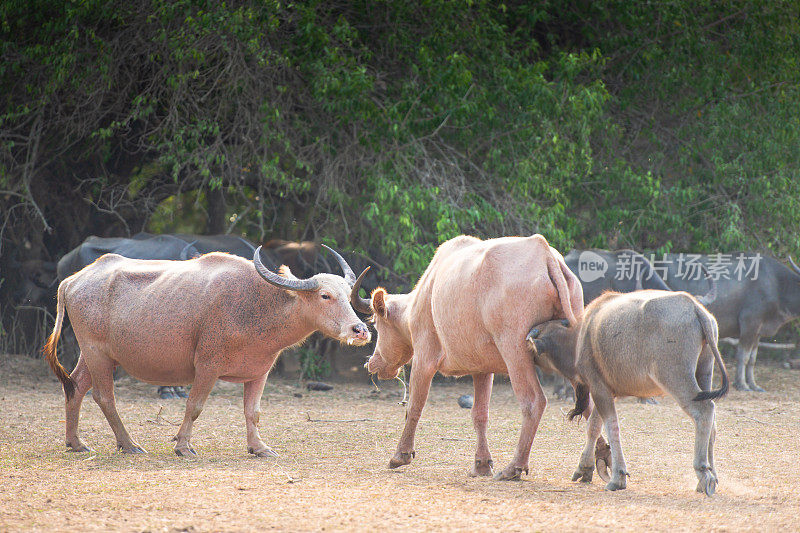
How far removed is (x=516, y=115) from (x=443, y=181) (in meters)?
1.34

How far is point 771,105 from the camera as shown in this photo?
1320 cm

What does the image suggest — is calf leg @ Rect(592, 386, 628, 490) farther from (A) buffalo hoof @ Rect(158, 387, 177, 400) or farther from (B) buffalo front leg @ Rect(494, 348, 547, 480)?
(A) buffalo hoof @ Rect(158, 387, 177, 400)

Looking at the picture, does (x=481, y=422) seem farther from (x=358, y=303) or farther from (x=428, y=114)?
(x=428, y=114)

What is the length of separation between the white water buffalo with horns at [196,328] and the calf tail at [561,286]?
5.69 ft

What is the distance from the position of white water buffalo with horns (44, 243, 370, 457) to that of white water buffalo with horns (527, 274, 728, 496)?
1.80 meters

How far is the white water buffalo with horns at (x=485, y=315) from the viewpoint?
5.88 meters

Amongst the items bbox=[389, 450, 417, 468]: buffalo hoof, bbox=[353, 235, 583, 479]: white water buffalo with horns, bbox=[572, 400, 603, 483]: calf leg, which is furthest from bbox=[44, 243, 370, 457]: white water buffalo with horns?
bbox=[572, 400, 603, 483]: calf leg

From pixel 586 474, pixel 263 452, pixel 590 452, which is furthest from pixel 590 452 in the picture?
pixel 263 452

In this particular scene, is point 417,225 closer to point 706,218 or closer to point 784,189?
point 706,218

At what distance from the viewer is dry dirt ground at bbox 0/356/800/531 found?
464 cm

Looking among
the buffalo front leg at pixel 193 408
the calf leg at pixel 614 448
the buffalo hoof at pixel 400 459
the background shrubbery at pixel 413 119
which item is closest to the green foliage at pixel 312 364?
the background shrubbery at pixel 413 119

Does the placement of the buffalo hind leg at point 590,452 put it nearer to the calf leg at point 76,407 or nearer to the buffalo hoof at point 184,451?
the buffalo hoof at point 184,451

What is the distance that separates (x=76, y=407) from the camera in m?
7.41

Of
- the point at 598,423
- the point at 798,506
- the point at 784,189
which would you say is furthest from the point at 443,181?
the point at 798,506
